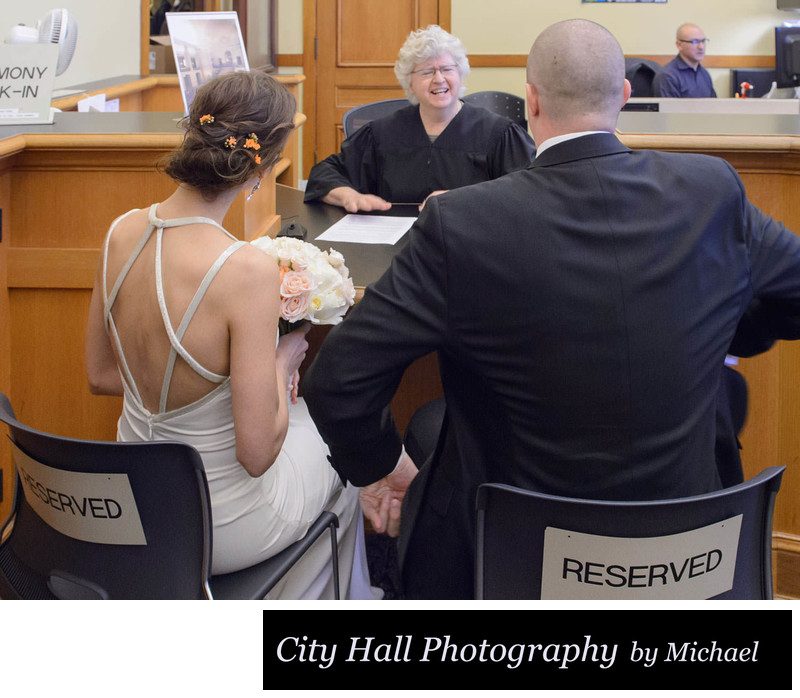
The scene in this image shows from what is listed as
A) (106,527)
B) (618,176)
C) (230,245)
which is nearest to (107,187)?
(230,245)

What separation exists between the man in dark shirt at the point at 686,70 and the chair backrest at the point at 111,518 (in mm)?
6213

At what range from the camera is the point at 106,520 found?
1.32 meters

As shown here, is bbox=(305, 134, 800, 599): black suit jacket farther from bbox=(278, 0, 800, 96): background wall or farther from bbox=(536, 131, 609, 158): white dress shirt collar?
bbox=(278, 0, 800, 96): background wall

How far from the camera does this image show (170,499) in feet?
4.32

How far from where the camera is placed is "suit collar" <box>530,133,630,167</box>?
124 centimetres

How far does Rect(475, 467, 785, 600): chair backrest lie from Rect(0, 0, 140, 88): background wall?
3545 millimetres

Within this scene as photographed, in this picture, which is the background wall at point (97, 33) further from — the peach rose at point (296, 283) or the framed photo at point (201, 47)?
the peach rose at point (296, 283)

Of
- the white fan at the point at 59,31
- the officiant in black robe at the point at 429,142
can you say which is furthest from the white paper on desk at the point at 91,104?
the officiant in black robe at the point at 429,142

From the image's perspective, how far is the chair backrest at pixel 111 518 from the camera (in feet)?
4.18

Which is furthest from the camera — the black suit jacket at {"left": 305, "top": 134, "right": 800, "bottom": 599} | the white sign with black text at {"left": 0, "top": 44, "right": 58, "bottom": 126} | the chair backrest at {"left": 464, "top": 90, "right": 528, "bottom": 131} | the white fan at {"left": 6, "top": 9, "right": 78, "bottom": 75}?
the chair backrest at {"left": 464, "top": 90, "right": 528, "bottom": 131}

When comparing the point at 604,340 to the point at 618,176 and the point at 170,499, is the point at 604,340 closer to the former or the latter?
the point at 618,176

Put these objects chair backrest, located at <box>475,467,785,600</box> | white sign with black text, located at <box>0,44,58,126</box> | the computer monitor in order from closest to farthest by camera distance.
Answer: chair backrest, located at <box>475,467,785,600</box>, white sign with black text, located at <box>0,44,58,126</box>, the computer monitor

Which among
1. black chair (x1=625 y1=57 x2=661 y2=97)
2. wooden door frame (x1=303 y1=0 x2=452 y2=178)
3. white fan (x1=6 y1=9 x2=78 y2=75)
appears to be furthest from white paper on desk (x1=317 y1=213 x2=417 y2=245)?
wooden door frame (x1=303 y1=0 x2=452 y2=178)

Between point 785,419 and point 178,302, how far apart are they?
1.53 meters
